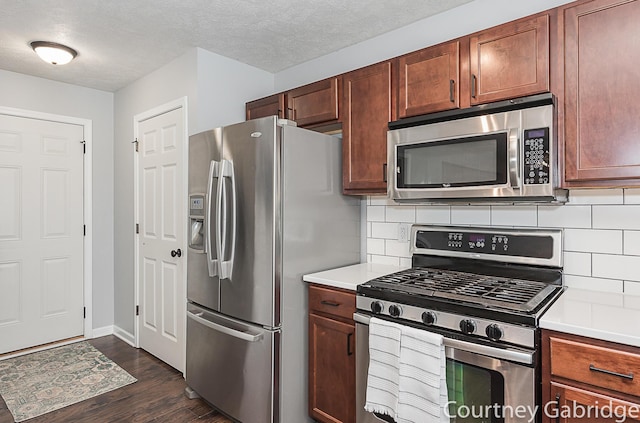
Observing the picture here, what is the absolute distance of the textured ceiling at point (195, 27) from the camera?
2.24m

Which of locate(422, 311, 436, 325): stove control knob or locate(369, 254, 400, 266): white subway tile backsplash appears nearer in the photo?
locate(422, 311, 436, 325): stove control knob

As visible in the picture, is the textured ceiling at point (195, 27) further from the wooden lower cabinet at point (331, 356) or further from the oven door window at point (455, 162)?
the wooden lower cabinet at point (331, 356)

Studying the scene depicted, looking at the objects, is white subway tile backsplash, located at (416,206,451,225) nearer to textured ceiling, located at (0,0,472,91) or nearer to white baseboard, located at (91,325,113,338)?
textured ceiling, located at (0,0,472,91)

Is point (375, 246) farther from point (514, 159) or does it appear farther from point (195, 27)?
point (195, 27)

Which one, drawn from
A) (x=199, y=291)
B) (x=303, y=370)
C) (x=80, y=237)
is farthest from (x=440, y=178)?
(x=80, y=237)

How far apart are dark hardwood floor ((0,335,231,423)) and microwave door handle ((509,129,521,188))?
6.94 ft

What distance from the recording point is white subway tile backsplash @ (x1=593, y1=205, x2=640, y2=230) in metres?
1.72

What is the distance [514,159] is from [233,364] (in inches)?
73.5

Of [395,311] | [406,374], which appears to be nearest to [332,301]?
[395,311]

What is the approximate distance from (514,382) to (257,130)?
66.7 inches

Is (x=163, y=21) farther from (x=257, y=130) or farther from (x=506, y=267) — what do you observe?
(x=506, y=267)

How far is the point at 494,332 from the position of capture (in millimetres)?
1474

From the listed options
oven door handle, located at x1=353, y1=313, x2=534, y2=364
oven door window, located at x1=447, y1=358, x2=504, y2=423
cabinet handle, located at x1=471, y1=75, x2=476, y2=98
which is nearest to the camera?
oven door handle, located at x1=353, y1=313, x2=534, y2=364

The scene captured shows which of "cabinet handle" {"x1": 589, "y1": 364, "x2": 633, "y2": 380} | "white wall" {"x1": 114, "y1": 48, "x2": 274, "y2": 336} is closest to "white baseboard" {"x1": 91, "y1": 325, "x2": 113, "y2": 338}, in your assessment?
"white wall" {"x1": 114, "y1": 48, "x2": 274, "y2": 336}
